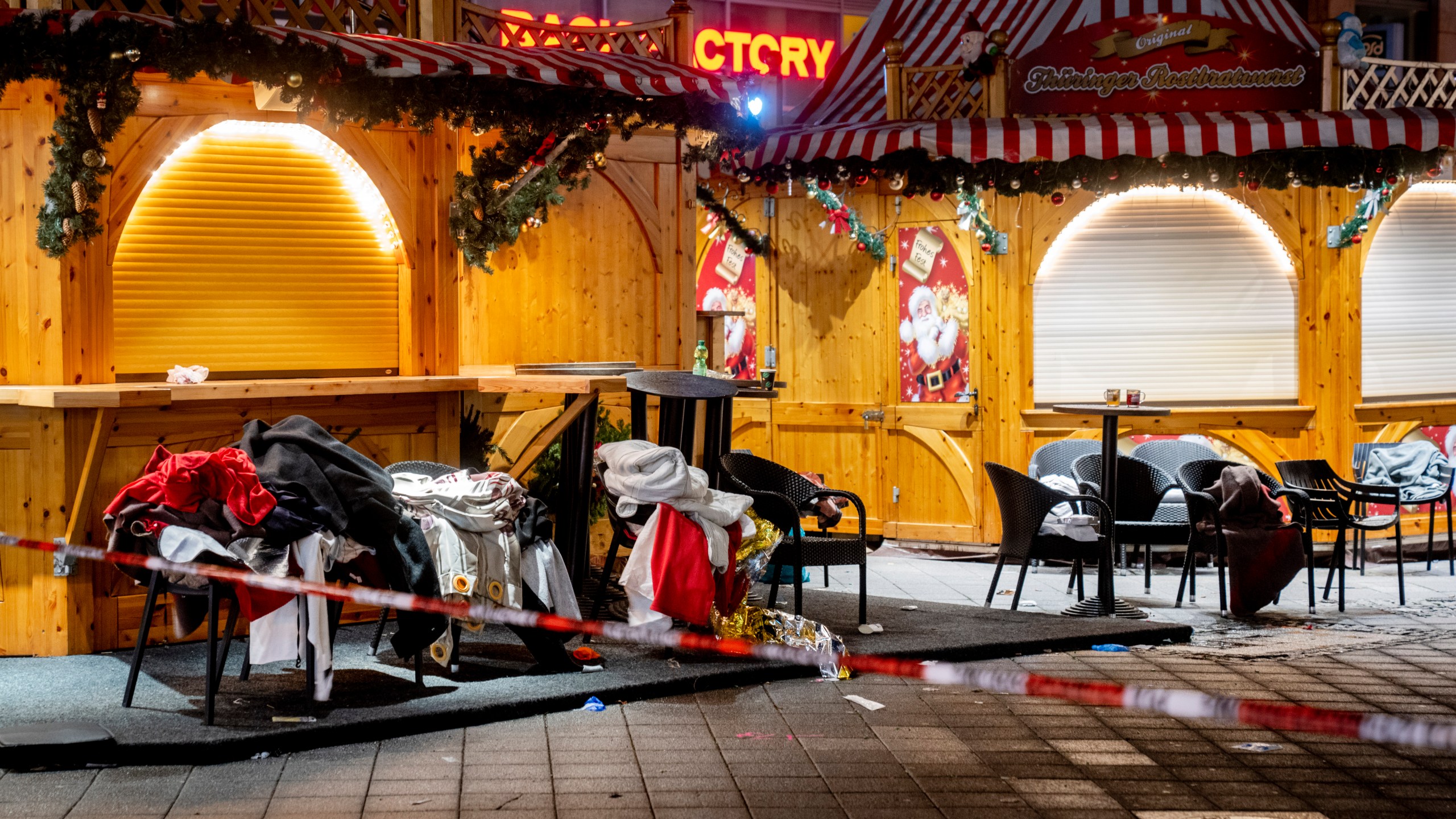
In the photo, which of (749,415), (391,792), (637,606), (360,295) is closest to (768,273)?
(749,415)

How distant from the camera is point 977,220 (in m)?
10.6

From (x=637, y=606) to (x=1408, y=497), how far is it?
617 cm

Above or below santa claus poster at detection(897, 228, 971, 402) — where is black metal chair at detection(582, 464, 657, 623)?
below

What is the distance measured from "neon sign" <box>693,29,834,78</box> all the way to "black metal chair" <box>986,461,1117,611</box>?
8811 mm

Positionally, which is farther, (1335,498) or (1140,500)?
(1335,498)

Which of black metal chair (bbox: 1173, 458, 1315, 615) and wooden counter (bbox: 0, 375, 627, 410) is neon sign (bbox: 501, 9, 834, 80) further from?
wooden counter (bbox: 0, 375, 627, 410)

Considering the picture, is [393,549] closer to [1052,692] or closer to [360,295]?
[360,295]

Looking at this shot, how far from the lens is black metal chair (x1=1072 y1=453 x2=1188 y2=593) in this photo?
8250 millimetres

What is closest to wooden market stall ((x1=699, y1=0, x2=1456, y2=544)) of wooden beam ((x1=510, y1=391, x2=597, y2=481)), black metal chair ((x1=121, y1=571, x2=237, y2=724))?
wooden beam ((x1=510, y1=391, x2=597, y2=481))

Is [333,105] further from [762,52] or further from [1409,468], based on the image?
[762,52]

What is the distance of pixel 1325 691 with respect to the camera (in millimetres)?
6078

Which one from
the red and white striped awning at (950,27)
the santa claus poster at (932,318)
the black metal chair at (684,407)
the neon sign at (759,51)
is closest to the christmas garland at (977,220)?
the santa claus poster at (932,318)

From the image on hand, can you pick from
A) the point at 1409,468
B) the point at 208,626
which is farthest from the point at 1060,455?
the point at 208,626

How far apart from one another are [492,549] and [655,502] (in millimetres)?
730
